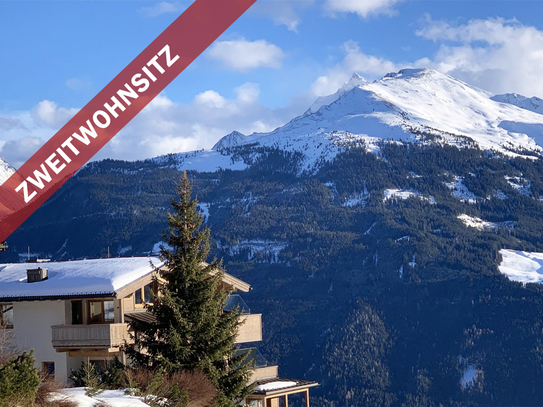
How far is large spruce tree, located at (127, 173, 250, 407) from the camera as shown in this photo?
93.0 ft

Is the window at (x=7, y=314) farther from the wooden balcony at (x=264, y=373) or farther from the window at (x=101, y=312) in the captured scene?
the wooden balcony at (x=264, y=373)

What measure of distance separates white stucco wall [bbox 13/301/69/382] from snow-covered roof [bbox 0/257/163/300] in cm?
96

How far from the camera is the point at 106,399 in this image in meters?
22.7

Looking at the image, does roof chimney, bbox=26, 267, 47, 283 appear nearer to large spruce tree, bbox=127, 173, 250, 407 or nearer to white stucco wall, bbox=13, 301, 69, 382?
white stucco wall, bbox=13, 301, 69, 382

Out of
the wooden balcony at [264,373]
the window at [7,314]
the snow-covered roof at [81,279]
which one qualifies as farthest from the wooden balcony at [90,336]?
the wooden balcony at [264,373]

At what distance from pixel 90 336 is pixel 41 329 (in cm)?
366

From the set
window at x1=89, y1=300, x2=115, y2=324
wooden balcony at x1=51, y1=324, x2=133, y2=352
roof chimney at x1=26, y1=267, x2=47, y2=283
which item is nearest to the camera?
wooden balcony at x1=51, y1=324, x2=133, y2=352

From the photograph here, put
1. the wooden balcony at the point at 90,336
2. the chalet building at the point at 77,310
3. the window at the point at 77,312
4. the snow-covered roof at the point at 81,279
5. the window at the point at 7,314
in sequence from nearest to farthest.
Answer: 1. the wooden balcony at the point at 90,336
2. the chalet building at the point at 77,310
3. the snow-covered roof at the point at 81,279
4. the window at the point at 77,312
5. the window at the point at 7,314

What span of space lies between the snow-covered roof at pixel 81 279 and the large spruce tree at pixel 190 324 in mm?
3437

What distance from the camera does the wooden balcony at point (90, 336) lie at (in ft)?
110

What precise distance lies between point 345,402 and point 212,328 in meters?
177

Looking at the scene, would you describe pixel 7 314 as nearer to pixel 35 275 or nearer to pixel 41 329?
pixel 41 329

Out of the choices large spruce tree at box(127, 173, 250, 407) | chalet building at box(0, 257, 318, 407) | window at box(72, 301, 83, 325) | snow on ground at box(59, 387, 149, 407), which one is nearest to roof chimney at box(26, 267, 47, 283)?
chalet building at box(0, 257, 318, 407)

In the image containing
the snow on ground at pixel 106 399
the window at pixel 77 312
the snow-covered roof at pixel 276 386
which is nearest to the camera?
the snow on ground at pixel 106 399
